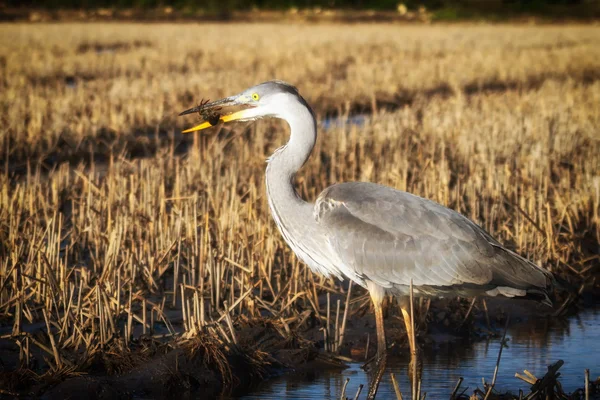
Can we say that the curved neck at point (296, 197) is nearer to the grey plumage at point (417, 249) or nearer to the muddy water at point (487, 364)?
the grey plumage at point (417, 249)

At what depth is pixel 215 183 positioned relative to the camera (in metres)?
10.0

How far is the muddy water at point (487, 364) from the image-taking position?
232 inches

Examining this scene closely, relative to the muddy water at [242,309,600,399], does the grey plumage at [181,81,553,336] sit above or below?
above

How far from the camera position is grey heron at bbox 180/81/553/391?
18.6ft

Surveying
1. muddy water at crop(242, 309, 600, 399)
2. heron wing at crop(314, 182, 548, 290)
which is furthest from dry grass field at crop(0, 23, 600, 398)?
heron wing at crop(314, 182, 548, 290)

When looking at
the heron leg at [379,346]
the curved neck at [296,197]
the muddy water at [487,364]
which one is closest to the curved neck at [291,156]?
the curved neck at [296,197]

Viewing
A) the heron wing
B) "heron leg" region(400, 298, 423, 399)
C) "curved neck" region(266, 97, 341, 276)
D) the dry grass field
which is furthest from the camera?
the dry grass field

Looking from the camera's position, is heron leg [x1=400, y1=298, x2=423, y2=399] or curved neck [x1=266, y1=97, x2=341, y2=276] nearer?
heron leg [x1=400, y1=298, x2=423, y2=399]

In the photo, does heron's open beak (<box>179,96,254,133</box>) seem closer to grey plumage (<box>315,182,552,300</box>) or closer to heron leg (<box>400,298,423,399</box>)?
grey plumage (<box>315,182,552,300</box>)

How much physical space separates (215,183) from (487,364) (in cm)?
458

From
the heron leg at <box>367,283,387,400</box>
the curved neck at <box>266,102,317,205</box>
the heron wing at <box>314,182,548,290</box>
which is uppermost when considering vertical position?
the curved neck at <box>266,102,317,205</box>

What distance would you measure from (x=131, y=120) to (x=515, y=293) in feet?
32.7

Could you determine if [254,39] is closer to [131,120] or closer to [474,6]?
[131,120]

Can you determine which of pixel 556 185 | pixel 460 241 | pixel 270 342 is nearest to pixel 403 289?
pixel 460 241
